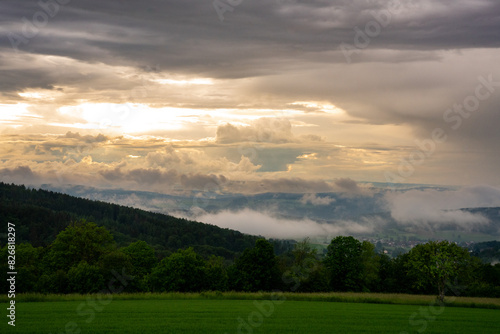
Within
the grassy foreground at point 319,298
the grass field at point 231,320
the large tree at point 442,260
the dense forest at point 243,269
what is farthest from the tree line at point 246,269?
the grass field at point 231,320

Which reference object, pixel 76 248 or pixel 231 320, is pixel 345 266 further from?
pixel 231 320

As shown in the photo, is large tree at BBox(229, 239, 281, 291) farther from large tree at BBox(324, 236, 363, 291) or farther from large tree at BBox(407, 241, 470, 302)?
large tree at BBox(407, 241, 470, 302)

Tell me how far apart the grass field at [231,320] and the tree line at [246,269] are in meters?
17.1

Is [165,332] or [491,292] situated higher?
[165,332]

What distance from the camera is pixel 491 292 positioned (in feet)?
236

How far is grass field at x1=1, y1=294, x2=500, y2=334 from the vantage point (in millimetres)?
31891

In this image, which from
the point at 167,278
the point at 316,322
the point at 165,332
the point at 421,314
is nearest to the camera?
the point at 165,332

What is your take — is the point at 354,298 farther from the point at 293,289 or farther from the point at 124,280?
the point at 124,280

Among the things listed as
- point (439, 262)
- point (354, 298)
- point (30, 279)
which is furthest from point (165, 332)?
point (30, 279)

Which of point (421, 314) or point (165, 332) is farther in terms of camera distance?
point (421, 314)

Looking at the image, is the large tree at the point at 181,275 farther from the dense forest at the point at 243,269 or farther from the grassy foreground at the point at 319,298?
the grassy foreground at the point at 319,298

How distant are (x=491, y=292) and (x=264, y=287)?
1431 inches

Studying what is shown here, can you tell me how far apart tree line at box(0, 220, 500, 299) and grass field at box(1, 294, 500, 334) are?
56.1ft

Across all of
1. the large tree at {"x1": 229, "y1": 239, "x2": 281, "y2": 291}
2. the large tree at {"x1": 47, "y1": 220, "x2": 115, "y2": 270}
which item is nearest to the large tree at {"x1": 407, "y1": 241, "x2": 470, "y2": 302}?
the large tree at {"x1": 229, "y1": 239, "x2": 281, "y2": 291}
